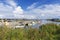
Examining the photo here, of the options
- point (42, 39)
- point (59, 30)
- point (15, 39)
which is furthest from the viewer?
point (59, 30)

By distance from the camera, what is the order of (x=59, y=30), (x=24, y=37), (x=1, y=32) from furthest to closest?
(x=59, y=30) < (x=24, y=37) < (x=1, y=32)

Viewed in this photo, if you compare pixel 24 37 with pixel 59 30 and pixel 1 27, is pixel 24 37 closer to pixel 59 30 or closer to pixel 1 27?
pixel 1 27

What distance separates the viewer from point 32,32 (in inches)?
489

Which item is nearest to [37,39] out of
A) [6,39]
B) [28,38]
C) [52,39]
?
[28,38]

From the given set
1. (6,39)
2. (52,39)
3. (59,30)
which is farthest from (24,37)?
(59,30)

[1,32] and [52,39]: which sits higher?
[1,32]

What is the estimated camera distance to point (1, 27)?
1010cm

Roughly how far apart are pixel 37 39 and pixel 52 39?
5.03 ft

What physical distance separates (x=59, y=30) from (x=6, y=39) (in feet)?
25.2

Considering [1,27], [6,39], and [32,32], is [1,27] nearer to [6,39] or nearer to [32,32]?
[6,39]

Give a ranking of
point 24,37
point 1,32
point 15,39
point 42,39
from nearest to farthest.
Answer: point 1,32, point 15,39, point 24,37, point 42,39

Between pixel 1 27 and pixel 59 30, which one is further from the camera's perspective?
pixel 59 30

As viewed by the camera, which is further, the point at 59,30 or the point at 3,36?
the point at 59,30

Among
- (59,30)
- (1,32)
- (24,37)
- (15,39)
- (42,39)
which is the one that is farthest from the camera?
(59,30)
